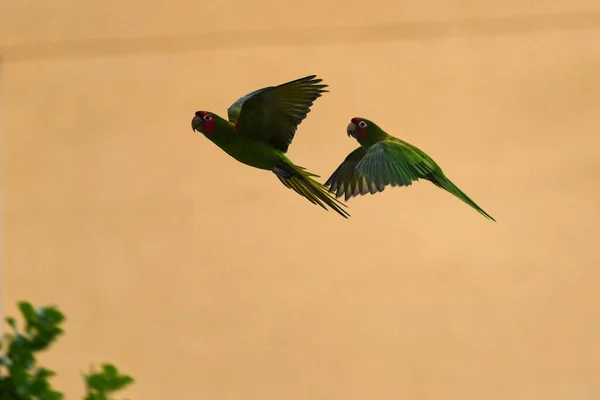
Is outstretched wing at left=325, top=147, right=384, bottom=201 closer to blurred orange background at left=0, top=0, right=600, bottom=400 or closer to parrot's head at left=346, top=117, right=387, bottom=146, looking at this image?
parrot's head at left=346, top=117, right=387, bottom=146

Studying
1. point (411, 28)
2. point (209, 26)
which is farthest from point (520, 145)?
point (209, 26)

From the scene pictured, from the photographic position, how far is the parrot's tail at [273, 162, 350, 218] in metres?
0.47

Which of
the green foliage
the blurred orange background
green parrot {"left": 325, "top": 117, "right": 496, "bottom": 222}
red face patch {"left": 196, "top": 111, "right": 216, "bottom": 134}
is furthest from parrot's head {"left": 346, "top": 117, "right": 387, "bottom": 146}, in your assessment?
the blurred orange background

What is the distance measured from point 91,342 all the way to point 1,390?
194cm

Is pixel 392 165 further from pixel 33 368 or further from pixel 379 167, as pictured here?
pixel 33 368

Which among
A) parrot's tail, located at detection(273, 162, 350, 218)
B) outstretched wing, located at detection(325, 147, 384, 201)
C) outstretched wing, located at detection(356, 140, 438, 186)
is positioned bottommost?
parrot's tail, located at detection(273, 162, 350, 218)

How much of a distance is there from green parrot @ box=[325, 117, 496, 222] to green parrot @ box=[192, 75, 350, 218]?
47 mm

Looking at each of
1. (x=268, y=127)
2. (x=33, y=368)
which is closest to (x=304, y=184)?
(x=268, y=127)

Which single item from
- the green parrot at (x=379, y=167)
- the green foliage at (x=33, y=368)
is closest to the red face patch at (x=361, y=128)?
the green parrot at (x=379, y=167)

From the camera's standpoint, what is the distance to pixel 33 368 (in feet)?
1.03

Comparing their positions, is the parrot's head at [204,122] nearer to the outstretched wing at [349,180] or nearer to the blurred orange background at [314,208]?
the outstretched wing at [349,180]

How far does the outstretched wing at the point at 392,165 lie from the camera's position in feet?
1.69

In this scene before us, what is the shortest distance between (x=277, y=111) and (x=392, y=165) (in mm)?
79

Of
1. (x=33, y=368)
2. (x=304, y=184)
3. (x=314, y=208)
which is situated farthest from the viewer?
(x=314, y=208)
